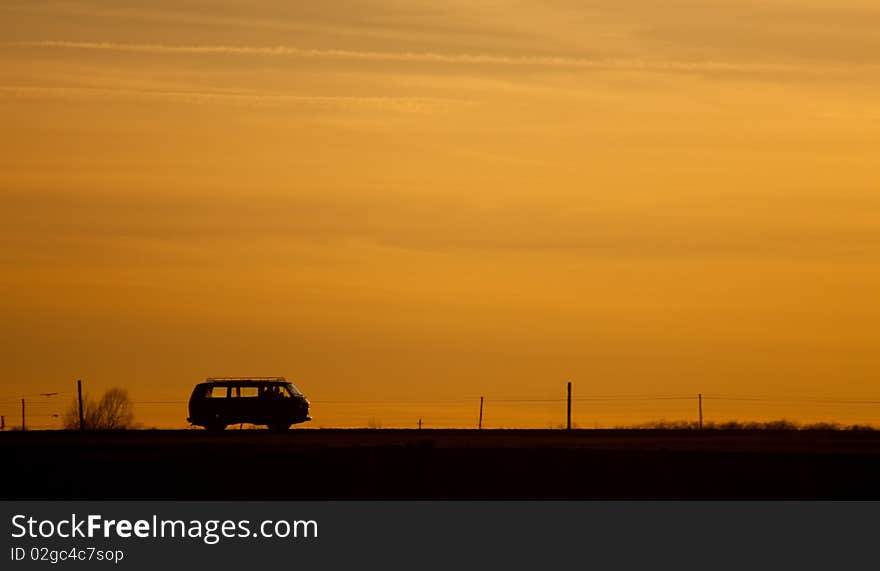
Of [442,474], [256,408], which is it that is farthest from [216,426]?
[442,474]

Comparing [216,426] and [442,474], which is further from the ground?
[216,426]

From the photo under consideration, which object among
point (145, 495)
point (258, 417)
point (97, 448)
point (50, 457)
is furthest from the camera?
point (258, 417)

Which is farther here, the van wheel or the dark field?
the van wheel

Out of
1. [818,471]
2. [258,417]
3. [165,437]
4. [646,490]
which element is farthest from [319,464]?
[258,417]

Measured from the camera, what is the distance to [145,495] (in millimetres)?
40594

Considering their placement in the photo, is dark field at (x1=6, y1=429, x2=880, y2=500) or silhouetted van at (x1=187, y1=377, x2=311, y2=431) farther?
silhouetted van at (x1=187, y1=377, x2=311, y2=431)

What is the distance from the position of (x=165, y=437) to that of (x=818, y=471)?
21.7 metres

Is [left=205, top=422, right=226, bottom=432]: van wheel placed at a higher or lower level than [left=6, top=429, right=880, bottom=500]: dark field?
higher

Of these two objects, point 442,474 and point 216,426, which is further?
point 216,426

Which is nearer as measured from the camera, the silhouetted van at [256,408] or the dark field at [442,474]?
the dark field at [442,474]

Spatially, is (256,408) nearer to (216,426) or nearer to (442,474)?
(216,426)

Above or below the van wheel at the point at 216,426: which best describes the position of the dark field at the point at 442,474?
below

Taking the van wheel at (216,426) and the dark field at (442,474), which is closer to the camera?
the dark field at (442,474)
